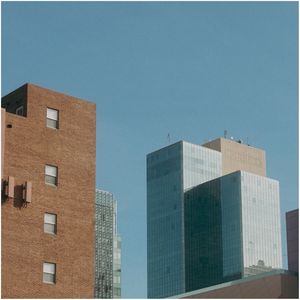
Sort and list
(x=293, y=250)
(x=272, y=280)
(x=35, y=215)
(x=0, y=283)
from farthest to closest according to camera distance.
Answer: (x=293, y=250) < (x=272, y=280) < (x=35, y=215) < (x=0, y=283)

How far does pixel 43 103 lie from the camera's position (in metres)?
70.4

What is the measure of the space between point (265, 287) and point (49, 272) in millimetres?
20872

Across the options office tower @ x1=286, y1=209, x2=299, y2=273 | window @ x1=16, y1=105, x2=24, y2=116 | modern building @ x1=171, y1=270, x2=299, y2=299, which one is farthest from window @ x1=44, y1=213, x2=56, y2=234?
office tower @ x1=286, y1=209, x2=299, y2=273

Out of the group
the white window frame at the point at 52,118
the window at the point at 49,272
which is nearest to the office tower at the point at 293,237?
the white window frame at the point at 52,118

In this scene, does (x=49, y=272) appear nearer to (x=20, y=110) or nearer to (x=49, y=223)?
(x=49, y=223)

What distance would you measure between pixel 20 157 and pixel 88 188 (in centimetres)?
572

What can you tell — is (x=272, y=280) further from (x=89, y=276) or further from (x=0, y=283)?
(x=0, y=283)

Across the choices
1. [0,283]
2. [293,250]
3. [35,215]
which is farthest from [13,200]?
[293,250]

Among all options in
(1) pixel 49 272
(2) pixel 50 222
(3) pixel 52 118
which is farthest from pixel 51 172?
(1) pixel 49 272

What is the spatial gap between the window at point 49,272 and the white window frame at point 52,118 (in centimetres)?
990

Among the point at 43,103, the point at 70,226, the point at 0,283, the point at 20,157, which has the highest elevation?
the point at 43,103

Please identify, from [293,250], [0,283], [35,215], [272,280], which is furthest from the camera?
[293,250]

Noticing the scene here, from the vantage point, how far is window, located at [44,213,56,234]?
67.6 meters

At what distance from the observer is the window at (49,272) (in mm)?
66188
